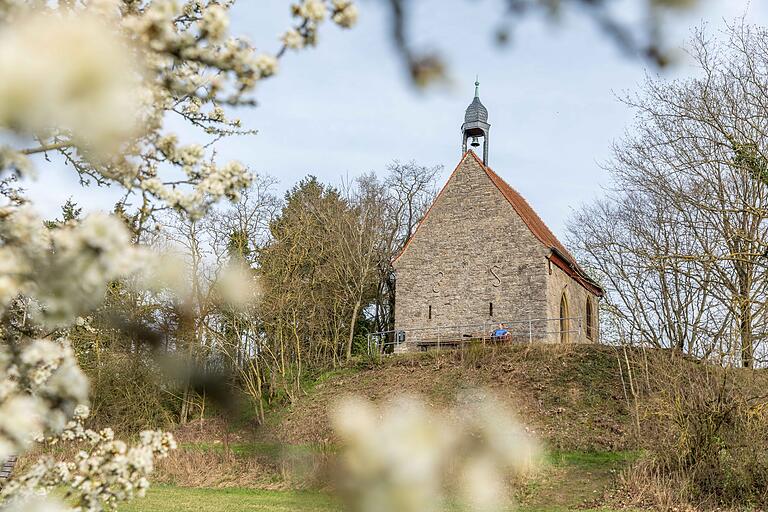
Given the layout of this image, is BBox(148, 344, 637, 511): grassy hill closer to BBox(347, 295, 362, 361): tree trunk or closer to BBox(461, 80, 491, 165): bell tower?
BBox(347, 295, 362, 361): tree trunk

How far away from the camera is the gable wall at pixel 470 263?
26.3 m

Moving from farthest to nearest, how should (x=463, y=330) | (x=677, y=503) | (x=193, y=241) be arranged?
(x=463, y=330) → (x=193, y=241) → (x=677, y=503)

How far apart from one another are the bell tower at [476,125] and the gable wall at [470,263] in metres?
2.22

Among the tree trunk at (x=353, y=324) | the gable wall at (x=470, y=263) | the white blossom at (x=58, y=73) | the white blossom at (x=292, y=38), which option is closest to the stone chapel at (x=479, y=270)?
the gable wall at (x=470, y=263)

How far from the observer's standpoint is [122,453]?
9.83 feet

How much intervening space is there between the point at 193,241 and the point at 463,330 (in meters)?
10.6

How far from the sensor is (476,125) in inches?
1174

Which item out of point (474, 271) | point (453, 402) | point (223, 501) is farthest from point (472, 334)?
point (223, 501)

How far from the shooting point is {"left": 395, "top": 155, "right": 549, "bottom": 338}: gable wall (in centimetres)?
2627

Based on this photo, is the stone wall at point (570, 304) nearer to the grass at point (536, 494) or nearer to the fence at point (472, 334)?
the fence at point (472, 334)

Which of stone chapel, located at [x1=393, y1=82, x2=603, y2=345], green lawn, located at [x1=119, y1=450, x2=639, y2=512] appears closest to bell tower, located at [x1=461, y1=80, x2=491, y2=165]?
stone chapel, located at [x1=393, y1=82, x2=603, y2=345]

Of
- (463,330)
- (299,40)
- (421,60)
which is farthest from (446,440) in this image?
(463,330)

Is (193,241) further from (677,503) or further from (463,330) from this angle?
(677,503)

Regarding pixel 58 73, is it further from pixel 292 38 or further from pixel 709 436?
pixel 709 436
